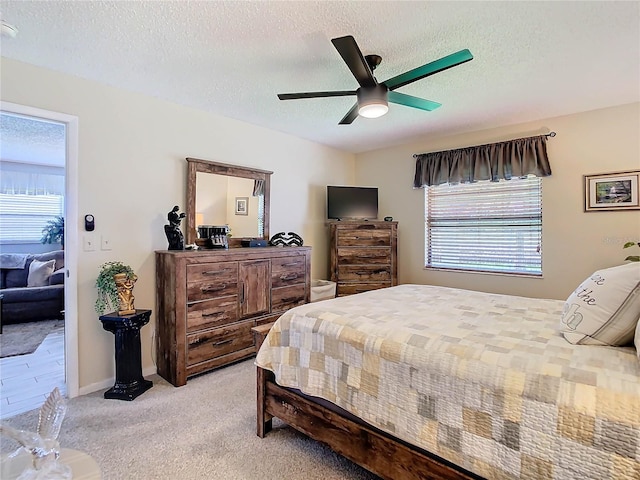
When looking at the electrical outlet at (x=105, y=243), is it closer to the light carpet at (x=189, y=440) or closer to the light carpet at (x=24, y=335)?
the light carpet at (x=189, y=440)

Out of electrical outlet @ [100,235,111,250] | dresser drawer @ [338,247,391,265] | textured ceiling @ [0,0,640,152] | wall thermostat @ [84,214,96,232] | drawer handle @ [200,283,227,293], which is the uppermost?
textured ceiling @ [0,0,640,152]

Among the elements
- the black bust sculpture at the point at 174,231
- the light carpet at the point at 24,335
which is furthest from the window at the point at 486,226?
the light carpet at the point at 24,335

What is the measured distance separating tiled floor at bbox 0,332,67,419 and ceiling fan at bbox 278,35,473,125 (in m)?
2.99

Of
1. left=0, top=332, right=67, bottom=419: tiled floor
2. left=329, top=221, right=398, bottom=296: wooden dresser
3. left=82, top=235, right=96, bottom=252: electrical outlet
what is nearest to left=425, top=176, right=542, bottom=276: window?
left=329, top=221, right=398, bottom=296: wooden dresser

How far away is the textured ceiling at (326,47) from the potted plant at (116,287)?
1521 mm

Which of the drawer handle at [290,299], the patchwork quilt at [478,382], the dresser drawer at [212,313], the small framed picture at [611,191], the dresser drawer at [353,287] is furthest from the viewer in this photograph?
the dresser drawer at [353,287]

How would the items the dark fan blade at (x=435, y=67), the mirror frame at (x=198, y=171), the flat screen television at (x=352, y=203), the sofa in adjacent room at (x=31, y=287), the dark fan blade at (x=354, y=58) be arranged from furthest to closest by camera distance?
1. the sofa in adjacent room at (x=31, y=287)
2. the flat screen television at (x=352, y=203)
3. the mirror frame at (x=198, y=171)
4. the dark fan blade at (x=435, y=67)
5. the dark fan blade at (x=354, y=58)

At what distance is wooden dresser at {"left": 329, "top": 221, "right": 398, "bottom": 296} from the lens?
173 inches

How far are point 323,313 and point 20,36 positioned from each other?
252cm

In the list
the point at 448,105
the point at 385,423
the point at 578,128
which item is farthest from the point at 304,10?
→ the point at 578,128

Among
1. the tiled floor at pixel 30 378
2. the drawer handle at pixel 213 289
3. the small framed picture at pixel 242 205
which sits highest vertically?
the small framed picture at pixel 242 205

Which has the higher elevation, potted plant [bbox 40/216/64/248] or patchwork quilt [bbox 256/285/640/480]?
potted plant [bbox 40/216/64/248]

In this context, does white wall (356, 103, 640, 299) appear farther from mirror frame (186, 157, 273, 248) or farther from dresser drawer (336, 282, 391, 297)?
mirror frame (186, 157, 273, 248)

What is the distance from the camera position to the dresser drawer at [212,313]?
9.38ft
